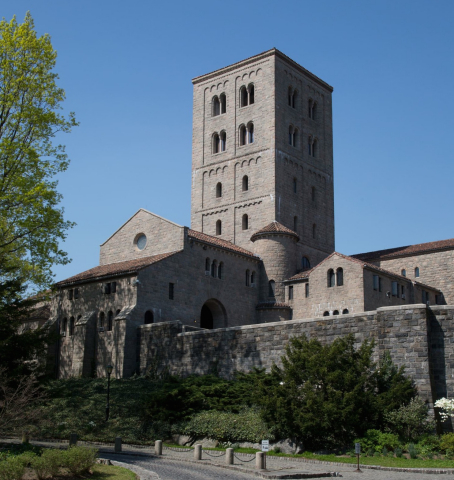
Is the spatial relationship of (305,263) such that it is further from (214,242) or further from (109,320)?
(109,320)

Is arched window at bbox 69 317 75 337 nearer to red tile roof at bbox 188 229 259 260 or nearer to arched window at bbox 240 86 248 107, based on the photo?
red tile roof at bbox 188 229 259 260

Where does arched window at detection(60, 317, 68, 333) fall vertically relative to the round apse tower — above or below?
below

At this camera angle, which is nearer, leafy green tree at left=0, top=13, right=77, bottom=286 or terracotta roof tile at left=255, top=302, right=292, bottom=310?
leafy green tree at left=0, top=13, right=77, bottom=286

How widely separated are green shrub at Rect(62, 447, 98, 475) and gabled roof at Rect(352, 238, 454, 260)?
39928 millimetres

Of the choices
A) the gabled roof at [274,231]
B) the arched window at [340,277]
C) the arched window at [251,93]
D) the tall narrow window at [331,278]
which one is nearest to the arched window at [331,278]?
the tall narrow window at [331,278]

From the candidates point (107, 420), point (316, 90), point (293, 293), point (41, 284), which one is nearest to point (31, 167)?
point (41, 284)

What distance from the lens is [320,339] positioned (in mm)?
29375

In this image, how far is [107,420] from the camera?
28.8 meters

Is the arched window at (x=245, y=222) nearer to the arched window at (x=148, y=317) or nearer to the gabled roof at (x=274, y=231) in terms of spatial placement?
the gabled roof at (x=274, y=231)

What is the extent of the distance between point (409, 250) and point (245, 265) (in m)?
14.6

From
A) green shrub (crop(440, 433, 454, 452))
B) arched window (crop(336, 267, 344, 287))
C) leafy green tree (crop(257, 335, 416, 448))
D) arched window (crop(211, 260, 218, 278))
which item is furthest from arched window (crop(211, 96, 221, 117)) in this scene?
green shrub (crop(440, 433, 454, 452))

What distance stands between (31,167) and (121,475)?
56.8 feet

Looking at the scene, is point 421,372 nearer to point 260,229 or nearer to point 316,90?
point 260,229

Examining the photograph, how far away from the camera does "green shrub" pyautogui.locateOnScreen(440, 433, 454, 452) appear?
22016 mm
